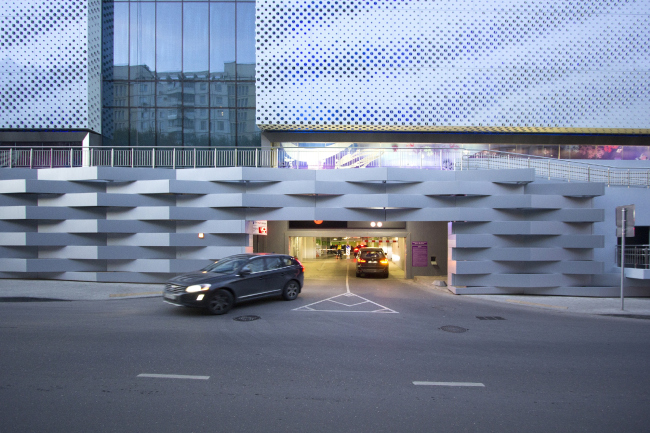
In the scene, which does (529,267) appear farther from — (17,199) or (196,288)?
(17,199)

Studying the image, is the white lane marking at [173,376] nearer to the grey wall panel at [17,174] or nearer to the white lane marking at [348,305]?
the white lane marking at [348,305]

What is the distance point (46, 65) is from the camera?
18500 mm

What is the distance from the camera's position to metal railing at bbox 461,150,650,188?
1662 cm

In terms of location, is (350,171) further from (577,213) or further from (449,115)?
(577,213)

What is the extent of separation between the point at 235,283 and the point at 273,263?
5.29ft

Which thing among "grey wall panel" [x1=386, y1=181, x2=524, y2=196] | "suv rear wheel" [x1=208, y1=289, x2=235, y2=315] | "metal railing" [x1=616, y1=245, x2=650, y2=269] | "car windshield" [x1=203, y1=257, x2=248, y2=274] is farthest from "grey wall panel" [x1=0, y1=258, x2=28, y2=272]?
"metal railing" [x1=616, y1=245, x2=650, y2=269]

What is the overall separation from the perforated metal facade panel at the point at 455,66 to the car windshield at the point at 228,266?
29.7ft

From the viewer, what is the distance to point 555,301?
43.7 feet

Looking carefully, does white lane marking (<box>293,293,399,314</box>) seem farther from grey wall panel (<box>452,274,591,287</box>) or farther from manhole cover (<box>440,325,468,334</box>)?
grey wall panel (<box>452,274,591,287</box>)

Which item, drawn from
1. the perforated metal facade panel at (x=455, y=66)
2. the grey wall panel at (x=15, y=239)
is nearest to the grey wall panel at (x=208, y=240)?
the grey wall panel at (x=15, y=239)

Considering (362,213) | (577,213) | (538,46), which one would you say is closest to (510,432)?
(362,213)

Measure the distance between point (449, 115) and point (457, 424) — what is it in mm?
16414

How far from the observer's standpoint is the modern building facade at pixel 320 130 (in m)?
14.9

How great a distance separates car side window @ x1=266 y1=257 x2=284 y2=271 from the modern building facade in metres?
3.50
